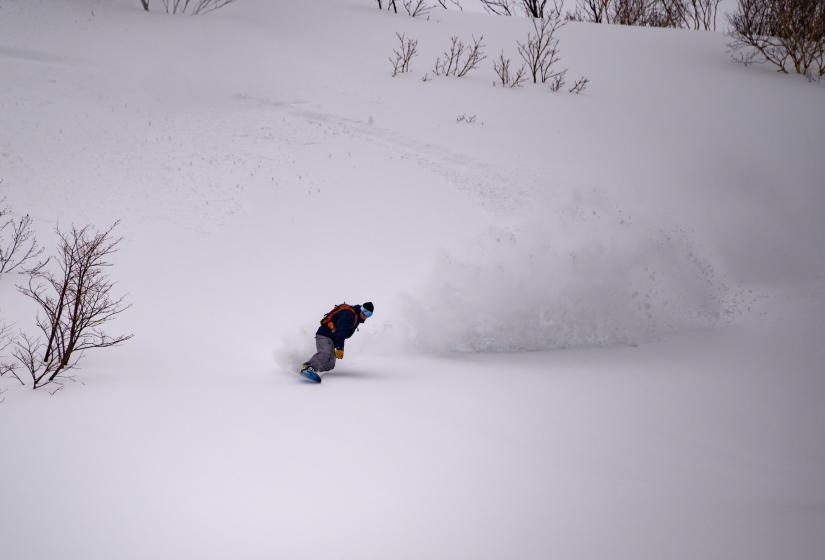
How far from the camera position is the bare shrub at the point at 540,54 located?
67.0 feet

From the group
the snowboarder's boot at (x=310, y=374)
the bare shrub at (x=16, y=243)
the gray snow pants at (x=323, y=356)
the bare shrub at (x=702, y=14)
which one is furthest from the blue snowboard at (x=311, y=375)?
the bare shrub at (x=702, y=14)

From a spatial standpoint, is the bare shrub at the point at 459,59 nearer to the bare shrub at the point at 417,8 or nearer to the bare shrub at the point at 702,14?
the bare shrub at the point at 417,8

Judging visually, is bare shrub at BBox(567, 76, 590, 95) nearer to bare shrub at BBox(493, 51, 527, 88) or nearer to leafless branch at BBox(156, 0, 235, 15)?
bare shrub at BBox(493, 51, 527, 88)

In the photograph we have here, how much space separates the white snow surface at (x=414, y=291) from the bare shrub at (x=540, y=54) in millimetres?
735

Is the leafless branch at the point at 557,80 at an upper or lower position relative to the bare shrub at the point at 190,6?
lower

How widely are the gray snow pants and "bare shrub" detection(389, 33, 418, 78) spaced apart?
555 inches

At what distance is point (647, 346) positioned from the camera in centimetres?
1015

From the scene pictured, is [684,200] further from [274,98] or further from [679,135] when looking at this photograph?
[274,98]

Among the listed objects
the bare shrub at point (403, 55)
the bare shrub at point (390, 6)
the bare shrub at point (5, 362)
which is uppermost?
the bare shrub at point (390, 6)

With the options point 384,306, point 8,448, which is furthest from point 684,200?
point 8,448

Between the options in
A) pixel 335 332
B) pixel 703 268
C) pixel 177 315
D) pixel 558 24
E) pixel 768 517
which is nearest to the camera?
pixel 768 517

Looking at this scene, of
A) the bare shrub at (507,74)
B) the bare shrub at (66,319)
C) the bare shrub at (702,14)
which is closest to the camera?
the bare shrub at (66,319)

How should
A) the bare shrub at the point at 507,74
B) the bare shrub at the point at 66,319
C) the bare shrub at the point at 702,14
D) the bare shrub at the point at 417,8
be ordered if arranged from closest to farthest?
1. the bare shrub at the point at 66,319
2. the bare shrub at the point at 507,74
3. the bare shrub at the point at 417,8
4. the bare shrub at the point at 702,14

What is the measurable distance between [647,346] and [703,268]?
340 cm
